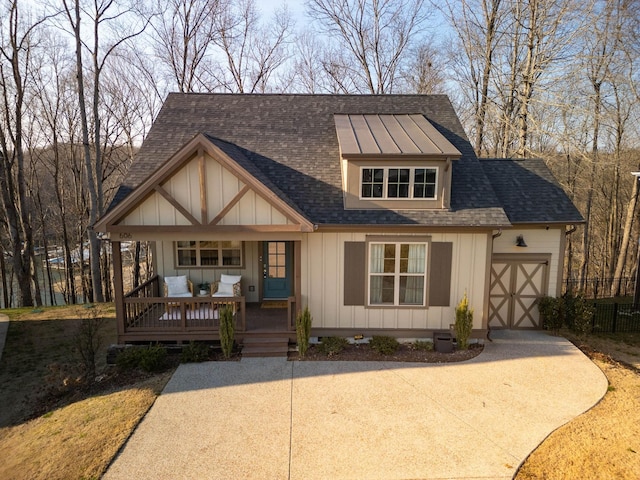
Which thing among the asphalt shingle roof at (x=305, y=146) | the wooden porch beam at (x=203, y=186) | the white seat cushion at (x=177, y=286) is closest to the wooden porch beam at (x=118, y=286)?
the asphalt shingle roof at (x=305, y=146)

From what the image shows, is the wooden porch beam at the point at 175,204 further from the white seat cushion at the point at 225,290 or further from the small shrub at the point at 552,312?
the small shrub at the point at 552,312

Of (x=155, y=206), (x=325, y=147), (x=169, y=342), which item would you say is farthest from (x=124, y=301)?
(x=325, y=147)

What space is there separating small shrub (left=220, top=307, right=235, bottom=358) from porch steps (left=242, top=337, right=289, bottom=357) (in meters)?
0.40

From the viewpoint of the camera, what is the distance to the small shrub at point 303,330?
8.39 metres

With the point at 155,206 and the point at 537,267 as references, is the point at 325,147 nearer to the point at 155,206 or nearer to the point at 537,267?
the point at 155,206

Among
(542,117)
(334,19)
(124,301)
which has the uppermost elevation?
(334,19)

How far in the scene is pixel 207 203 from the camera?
8453 millimetres

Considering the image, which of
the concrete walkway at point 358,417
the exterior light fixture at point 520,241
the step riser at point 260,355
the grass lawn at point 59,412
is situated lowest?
the grass lawn at point 59,412

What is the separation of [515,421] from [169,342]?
7534 mm

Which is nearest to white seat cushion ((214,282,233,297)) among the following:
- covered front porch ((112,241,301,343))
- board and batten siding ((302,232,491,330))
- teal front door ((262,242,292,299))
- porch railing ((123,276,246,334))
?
covered front porch ((112,241,301,343))

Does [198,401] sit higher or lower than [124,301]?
lower

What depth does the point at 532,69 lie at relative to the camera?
16.1 metres

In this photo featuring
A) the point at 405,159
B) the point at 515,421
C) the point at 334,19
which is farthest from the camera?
the point at 334,19

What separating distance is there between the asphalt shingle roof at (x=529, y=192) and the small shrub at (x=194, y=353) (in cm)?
845
